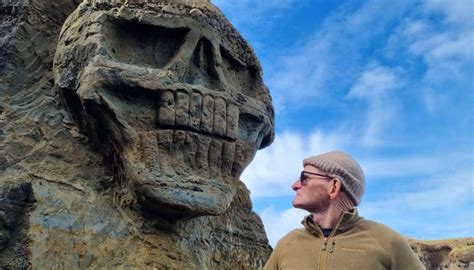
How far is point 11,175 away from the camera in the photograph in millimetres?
2539

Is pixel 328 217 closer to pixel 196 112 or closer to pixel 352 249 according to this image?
pixel 352 249

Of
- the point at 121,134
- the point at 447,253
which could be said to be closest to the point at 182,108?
the point at 121,134

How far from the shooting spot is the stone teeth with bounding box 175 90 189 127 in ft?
8.50

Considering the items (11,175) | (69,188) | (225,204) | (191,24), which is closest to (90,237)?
(69,188)

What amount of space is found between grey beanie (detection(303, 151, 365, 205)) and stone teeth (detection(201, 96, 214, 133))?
2.68 ft

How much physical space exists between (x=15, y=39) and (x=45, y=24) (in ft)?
0.69

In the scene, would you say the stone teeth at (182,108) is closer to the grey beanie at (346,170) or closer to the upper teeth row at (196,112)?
the upper teeth row at (196,112)

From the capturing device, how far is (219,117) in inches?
106

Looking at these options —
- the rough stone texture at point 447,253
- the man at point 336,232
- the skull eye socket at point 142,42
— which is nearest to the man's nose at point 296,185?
the man at point 336,232

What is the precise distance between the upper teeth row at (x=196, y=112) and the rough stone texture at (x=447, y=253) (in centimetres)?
1376

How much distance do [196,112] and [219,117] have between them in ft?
0.40

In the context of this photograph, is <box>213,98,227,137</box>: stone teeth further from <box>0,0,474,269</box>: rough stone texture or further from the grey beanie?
the grey beanie

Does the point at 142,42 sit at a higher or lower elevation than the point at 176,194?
higher

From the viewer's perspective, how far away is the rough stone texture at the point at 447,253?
15.0 meters
